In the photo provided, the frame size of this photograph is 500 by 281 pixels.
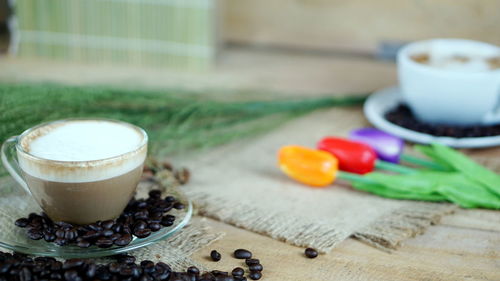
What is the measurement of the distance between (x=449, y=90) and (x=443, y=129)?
87 millimetres

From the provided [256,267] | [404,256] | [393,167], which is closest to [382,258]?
[404,256]

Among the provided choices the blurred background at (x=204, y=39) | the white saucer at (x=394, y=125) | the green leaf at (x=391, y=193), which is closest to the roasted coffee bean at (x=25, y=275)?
the green leaf at (x=391, y=193)

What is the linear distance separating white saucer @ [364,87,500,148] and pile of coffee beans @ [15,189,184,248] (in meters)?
0.60

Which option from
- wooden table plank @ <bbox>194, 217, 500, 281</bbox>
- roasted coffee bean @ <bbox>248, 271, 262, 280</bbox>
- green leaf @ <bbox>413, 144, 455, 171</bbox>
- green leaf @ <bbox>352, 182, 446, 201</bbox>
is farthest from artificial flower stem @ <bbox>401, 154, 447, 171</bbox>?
roasted coffee bean @ <bbox>248, 271, 262, 280</bbox>

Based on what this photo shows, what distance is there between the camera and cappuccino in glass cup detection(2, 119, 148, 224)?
93cm

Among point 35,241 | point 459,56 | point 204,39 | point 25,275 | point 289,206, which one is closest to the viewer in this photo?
point 25,275

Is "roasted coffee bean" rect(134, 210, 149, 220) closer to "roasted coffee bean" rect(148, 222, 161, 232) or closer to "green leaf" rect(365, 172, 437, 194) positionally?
"roasted coffee bean" rect(148, 222, 161, 232)

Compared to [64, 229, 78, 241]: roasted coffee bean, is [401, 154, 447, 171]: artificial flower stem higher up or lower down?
lower down

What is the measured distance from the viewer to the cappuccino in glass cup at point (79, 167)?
93 cm

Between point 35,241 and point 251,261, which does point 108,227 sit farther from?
point 251,261

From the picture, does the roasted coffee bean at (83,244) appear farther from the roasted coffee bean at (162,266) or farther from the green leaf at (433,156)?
the green leaf at (433,156)

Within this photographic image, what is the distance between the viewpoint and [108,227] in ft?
3.13

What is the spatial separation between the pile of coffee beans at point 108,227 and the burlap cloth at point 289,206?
11 centimetres

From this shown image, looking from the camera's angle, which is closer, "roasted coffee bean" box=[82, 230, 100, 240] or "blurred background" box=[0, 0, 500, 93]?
"roasted coffee bean" box=[82, 230, 100, 240]
